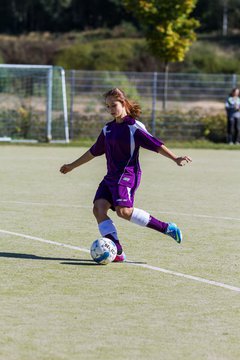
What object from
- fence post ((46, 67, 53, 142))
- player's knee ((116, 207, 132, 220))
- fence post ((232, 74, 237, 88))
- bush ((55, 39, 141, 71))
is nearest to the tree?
fence post ((232, 74, 237, 88))

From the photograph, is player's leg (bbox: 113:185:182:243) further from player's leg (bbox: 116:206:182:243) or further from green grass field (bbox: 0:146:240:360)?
green grass field (bbox: 0:146:240:360)

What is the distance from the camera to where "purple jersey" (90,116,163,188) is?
921cm

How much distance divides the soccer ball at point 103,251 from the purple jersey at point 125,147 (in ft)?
2.01

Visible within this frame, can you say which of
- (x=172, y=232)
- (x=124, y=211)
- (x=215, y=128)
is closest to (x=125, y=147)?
(x=124, y=211)

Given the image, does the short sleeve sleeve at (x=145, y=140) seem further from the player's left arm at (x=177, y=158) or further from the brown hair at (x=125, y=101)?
the brown hair at (x=125, y=101)

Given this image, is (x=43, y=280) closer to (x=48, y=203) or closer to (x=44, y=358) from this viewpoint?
(x=44, y=358)

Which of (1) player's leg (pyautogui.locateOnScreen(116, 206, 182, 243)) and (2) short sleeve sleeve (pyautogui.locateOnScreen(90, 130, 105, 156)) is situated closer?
(1) player's leg (pyautogui.locateOnScreen(116, 206, 182, 243))

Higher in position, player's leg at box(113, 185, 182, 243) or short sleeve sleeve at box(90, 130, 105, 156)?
short sleeve sleeve at box(90, 130, 105, 156)

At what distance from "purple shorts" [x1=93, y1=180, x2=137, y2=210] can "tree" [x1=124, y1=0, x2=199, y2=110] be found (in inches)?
907

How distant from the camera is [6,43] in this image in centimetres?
6431

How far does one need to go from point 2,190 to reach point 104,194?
6015 millimetres

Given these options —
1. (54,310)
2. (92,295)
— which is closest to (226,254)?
(92,295)

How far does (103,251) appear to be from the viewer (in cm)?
890

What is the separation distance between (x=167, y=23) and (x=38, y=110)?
6028 mm
